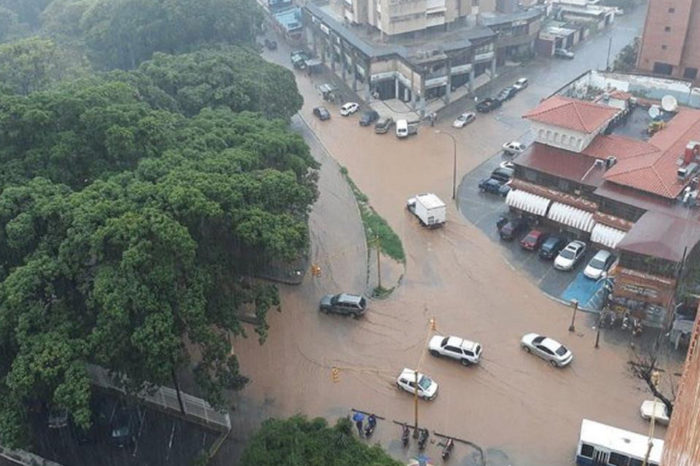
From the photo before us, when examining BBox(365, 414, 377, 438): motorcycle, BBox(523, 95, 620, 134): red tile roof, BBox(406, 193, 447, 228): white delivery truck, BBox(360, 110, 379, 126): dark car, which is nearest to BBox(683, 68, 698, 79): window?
BBox(523, 95, 620, 134): red tile roof

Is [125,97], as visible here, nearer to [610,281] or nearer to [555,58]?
[610,281]

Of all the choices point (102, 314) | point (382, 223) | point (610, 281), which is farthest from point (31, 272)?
point (610, 281)

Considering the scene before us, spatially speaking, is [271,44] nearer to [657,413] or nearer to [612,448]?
[657,413]

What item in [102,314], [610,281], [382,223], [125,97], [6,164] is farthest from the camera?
[382,223]

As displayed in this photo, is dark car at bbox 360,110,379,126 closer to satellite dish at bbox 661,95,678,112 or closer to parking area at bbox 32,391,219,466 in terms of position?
satellite dish at bbox 661,95,678,112

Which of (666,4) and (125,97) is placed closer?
(125,97)

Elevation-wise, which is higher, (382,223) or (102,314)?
(102,314)

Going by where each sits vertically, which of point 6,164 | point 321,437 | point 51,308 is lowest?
point 321,437

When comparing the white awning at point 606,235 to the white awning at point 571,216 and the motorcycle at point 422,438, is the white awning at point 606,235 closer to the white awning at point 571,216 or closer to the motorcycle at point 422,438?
the white awning at point 571,216
